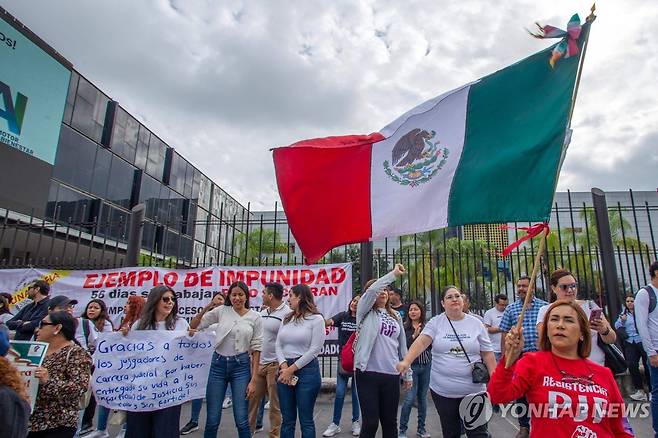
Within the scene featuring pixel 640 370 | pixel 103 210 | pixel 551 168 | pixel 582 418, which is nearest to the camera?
pixel 582 418

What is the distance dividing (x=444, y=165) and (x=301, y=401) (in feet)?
8.60

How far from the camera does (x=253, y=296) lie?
7.86m

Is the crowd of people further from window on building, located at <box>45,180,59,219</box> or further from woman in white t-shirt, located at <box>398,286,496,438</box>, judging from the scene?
window on building, located at <box>45,180,59,219</box>

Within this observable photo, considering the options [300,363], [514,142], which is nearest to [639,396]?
[514,142]

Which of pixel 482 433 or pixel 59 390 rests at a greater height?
pixel 59 390

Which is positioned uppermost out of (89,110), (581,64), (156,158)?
(89,110)

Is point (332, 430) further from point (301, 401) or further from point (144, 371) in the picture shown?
point (144, 371)

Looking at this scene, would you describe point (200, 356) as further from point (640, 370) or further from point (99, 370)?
point (640, 370)

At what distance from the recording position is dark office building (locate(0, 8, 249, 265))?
11.9 metres

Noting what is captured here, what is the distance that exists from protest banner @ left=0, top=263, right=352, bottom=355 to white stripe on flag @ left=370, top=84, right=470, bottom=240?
364 cm

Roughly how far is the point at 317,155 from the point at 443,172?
1.23 m

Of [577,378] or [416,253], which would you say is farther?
[416,253]

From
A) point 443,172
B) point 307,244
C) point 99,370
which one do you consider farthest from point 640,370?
point 99,370

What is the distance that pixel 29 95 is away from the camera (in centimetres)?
1470
